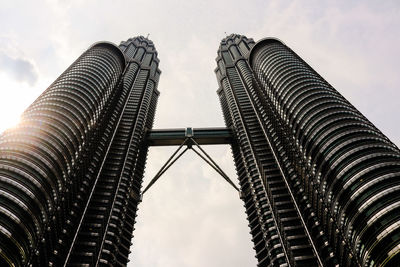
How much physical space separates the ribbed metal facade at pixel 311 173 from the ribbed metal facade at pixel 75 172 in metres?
41.7

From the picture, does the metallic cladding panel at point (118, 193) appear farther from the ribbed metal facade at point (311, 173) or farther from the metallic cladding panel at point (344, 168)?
the metallic cladding panel at point (344, 168)

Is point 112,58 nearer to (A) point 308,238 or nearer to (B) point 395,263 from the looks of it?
(A) point 308,238

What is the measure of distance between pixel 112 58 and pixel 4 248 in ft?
309

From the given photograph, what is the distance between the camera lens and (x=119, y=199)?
102 m

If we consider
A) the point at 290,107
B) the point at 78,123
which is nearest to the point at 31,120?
the point at 78,123

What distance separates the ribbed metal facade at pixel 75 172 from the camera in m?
61.9

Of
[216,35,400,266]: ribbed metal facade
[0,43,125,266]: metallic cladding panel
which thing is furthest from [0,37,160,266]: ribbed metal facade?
[216,35,400,266]: ribbed metal facade

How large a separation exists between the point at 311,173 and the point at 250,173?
35.0 meters

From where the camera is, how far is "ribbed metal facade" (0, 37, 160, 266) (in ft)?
203

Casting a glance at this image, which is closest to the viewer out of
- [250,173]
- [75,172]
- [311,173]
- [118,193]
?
[311,173]

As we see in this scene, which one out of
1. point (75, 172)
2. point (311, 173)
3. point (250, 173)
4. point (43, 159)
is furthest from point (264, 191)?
point (43, 159)

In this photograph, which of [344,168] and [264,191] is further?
[264,191]

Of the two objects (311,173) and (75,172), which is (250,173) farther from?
(75,172)

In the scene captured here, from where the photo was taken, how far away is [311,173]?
82.0 m
